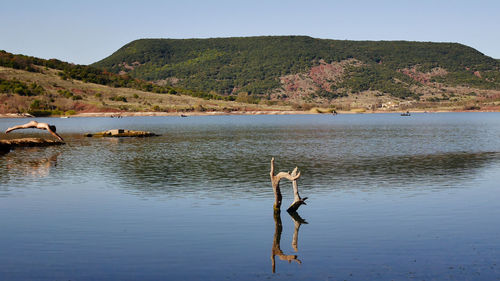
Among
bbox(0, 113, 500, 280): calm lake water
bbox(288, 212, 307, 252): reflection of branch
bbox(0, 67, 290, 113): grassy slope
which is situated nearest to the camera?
bbox(0, 113, 500, 280): calm lake water

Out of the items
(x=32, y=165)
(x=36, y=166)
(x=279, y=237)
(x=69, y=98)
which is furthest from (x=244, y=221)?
(x=69, y=98)

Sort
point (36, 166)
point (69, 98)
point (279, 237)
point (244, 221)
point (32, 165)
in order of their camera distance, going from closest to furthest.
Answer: point (279, 237)
point (244, 221)
point (36, 166)
point (32, 165)
point (69, 98)

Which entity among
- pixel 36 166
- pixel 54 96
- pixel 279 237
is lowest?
pixel 279 237

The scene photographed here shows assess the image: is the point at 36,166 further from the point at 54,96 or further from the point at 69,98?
the point at 69,98

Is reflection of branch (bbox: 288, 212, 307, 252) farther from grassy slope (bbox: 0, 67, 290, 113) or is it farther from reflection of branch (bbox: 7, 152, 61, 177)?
Answer: grassy slope (bbox: 0, 67, 290, 113)

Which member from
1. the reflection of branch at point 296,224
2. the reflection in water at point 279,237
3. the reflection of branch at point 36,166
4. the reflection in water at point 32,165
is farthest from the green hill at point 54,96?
the reflection in water at point 279,237

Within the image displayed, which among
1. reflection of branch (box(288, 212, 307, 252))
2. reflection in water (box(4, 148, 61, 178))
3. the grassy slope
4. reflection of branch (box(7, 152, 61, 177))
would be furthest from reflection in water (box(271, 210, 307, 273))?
the grassy slope

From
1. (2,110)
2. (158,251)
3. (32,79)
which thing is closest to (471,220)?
(158,251)

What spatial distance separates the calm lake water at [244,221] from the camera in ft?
57.5

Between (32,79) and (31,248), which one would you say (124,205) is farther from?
(32,79)

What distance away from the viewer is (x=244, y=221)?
79.9ft

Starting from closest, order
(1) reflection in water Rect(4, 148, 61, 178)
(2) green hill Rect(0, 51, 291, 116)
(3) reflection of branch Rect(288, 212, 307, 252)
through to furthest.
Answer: (3) reflection of branch Rect(288, 212, 307, 252) < (1) reflection in water Rect(4, 148, 61, 178) < (2) green hill Rect(0, 51, 291, 116)

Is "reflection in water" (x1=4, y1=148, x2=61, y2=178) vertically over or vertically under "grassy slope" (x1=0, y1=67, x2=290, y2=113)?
under

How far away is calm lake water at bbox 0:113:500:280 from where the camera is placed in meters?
17.5
